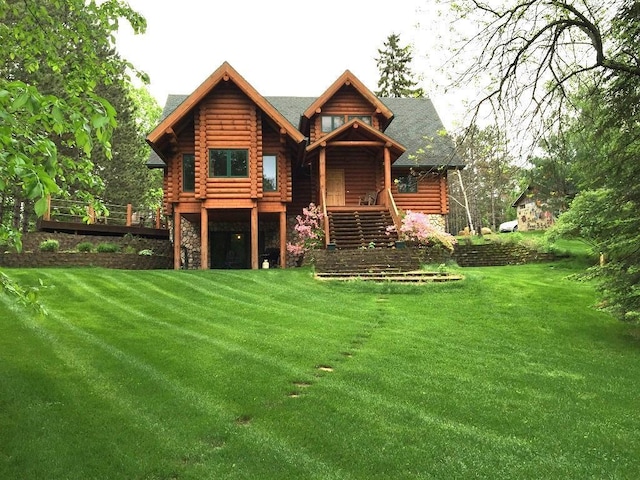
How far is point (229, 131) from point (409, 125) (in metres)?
11.1

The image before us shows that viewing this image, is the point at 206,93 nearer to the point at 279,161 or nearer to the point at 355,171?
the point at 279,161

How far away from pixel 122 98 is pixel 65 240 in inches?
638

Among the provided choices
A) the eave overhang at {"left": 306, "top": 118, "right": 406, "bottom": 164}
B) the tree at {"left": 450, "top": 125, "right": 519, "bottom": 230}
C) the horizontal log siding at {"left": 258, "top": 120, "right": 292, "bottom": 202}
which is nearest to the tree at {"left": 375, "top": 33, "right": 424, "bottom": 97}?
the tree at {"left": 450, "top": 125, "right": 519, "bottom": 230}

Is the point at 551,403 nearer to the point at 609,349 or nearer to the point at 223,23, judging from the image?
the point at 609,349

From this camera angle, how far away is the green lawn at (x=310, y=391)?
4.16 metres

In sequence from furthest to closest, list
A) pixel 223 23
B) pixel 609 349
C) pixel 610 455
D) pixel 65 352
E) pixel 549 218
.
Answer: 1. pixel 549 218
2. pixel 223 23
3. pixel 609 349
4. pixel 65 352
5. pixel 610 455

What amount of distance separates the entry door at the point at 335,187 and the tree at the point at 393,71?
2414 cm

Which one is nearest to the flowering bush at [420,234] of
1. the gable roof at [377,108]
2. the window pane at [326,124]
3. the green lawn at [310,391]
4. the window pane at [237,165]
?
the gable roof at [377,108]

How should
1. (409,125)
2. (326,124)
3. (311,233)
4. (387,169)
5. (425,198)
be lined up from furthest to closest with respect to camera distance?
(409,125), (425,198), (326,124), (387,169), (311,233)

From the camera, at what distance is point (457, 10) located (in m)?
7.69

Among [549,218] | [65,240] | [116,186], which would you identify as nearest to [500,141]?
[65,240]

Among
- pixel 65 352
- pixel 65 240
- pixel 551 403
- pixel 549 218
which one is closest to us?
pixel 551 403

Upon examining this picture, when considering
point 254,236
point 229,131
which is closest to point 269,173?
point 229,131

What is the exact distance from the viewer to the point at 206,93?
17266 millimetres
